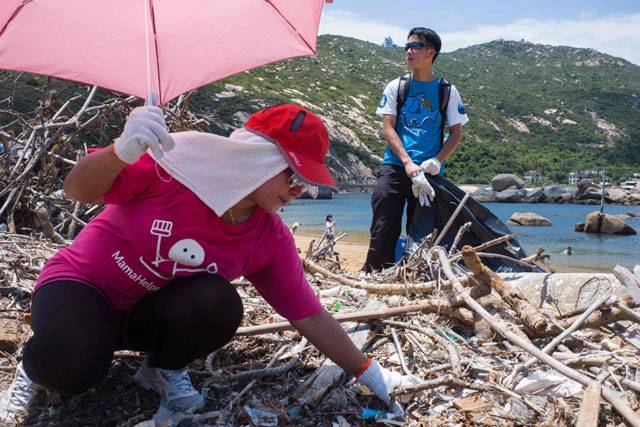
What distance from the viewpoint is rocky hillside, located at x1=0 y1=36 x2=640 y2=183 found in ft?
210

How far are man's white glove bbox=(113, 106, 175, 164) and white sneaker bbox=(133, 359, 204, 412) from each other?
2.77ft

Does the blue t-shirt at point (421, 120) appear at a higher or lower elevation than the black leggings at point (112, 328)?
higher

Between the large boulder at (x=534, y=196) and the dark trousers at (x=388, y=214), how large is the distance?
5407 cm

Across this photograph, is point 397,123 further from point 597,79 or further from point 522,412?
point 597,79

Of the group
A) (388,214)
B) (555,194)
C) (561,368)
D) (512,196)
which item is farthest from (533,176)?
(561,368)

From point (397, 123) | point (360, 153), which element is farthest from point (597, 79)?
point (397, 123)

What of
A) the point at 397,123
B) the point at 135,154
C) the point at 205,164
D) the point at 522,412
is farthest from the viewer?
the point at 397,123

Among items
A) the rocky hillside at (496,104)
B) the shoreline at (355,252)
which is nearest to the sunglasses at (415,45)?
the shoreline at (355,252)

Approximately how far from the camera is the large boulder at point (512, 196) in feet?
182

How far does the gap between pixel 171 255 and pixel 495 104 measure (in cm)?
10049

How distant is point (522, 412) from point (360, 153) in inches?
2259

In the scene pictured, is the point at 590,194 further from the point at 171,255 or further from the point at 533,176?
the point at 171,255

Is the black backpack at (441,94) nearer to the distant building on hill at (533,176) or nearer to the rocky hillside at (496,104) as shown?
the rocky hillside at (496,104)

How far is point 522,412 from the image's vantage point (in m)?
1.99
